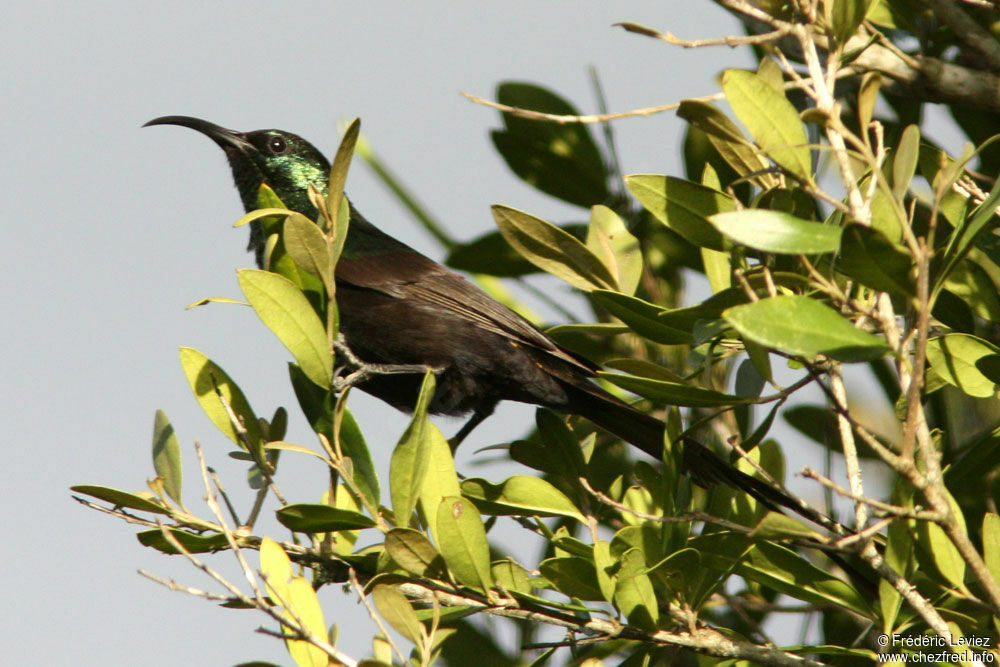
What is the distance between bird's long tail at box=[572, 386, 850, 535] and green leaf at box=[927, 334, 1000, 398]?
0.41 meters

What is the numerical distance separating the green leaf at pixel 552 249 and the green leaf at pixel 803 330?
974 millimetres

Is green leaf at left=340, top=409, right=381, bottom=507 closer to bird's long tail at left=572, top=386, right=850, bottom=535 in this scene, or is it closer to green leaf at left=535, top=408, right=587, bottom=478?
green leaf at left=535, top=408, right=587, bottom=478

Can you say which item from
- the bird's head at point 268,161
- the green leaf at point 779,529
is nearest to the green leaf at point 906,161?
the green leaf at point 779,529

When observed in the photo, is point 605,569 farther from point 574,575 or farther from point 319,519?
point 319,519

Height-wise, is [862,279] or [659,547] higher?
[862,279]

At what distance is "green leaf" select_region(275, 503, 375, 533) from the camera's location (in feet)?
7.32

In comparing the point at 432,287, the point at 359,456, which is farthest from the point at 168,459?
the point at 432,287

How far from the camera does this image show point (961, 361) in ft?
7.63

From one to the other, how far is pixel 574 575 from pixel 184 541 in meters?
0.87

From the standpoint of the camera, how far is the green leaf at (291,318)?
230 centimetres

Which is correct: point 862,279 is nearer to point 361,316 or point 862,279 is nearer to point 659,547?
point 659,547

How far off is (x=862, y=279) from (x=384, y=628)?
112cm

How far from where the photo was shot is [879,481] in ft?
12.3

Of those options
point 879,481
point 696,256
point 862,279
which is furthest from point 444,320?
point 862,279
